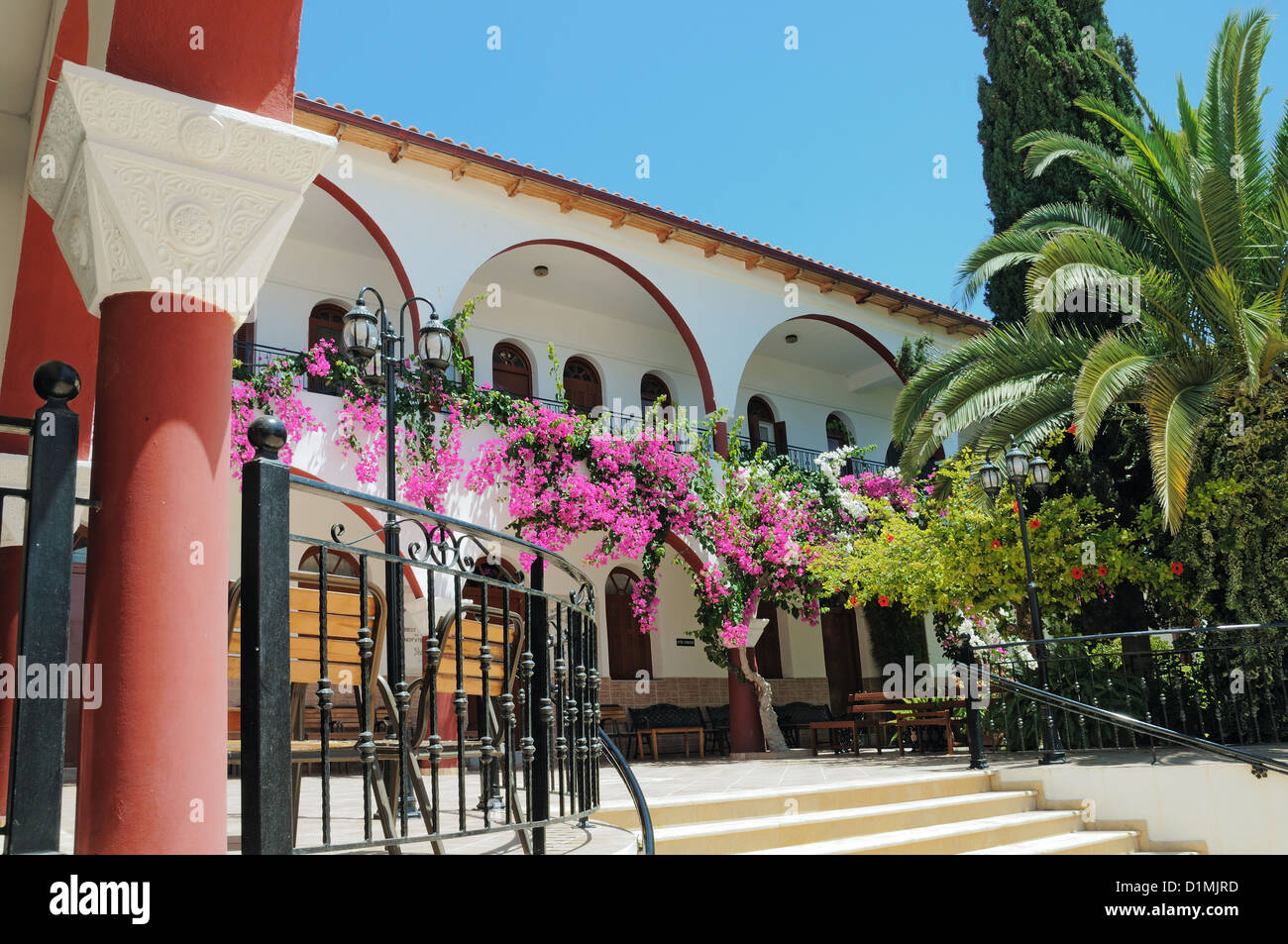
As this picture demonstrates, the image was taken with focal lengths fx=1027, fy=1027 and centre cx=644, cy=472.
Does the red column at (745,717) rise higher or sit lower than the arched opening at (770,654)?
lower

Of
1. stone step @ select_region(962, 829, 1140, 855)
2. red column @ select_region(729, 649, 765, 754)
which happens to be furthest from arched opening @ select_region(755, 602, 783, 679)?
stone step @ select_region(962, 829, 1140, 855)

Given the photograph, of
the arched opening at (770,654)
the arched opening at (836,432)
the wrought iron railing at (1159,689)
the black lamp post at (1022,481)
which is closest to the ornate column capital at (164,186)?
the wrought iron railing at (1159,689)

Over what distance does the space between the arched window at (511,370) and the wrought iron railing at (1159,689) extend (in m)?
8.23

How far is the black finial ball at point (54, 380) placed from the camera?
227 centimetres

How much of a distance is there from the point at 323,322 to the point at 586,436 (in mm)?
4365

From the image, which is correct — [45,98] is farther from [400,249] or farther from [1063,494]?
[1063,494]

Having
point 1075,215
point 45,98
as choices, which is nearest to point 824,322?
point 1075,215

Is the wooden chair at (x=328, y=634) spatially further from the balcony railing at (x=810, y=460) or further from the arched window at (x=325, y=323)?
the balcony railing at (x=810, y=460)

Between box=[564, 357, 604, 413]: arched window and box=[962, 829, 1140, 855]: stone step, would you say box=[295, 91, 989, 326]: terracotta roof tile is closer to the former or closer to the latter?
box=[564, 357, 604, 413]: arched window

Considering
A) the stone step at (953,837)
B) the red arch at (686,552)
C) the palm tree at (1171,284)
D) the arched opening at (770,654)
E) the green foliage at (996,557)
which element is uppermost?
the palm tree at (1171,284)

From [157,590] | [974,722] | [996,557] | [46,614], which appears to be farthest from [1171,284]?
[46,614]

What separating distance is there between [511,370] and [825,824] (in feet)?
36.3

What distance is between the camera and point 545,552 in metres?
3.85

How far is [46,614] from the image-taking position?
216 cm
